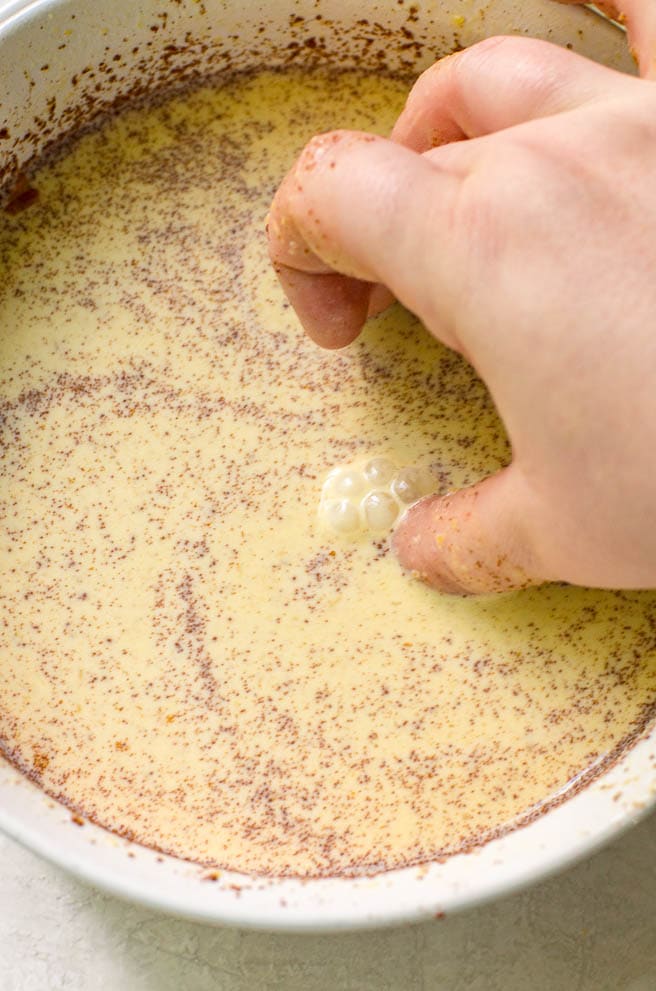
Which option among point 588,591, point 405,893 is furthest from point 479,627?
point 405,893

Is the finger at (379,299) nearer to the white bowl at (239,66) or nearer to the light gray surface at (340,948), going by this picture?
the white bowl at (239,66)

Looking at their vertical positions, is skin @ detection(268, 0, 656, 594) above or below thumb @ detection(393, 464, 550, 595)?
above

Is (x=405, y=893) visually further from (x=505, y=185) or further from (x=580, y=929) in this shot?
(x=505, y=185)

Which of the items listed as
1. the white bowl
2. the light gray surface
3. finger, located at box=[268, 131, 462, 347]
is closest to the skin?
finger, located at box=[268, 131, 462, 347]

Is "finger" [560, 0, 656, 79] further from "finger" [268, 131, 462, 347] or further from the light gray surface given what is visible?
the light gray surface

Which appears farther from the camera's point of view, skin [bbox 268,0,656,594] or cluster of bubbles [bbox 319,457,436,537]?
cluster of bubbles [bbox 319,457,436,537]

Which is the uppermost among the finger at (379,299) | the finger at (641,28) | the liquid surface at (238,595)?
the finger at (641,28)

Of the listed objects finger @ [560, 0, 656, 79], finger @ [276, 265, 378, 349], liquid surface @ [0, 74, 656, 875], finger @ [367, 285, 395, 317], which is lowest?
liquid surface @ [0, 74, 656, 875]

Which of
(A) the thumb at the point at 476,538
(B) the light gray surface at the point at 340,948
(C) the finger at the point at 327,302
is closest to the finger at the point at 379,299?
(C) the finger at the point at 327,302
